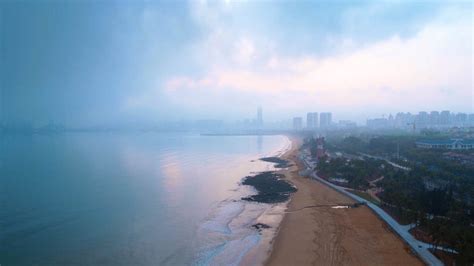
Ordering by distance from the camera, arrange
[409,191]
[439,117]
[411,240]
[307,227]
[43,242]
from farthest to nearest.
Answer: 1. [439,117]
2. [409,191]
3. [307,227]
4. [43,242]
5. [411,240]

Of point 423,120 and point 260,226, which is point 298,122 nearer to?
point 423,120

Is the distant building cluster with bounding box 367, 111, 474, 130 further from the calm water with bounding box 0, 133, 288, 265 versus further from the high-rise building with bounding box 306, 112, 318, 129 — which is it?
the calm water with bounding box 0, 133, 288, 265

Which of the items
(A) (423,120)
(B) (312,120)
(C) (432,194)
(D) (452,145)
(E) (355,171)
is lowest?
(E) (355,171)

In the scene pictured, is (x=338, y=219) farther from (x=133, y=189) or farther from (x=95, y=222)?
(x=133, y=189)

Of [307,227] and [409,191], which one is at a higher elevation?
[409,191]

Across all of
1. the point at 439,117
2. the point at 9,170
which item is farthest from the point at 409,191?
the point at 439,117

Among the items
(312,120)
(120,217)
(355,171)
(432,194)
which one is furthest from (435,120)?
(120,217)

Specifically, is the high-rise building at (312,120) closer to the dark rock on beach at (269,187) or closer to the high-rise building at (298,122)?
the high-rise building at (298,122)

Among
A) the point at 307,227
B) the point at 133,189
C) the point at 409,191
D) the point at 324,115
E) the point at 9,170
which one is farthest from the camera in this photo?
the point at 324,115

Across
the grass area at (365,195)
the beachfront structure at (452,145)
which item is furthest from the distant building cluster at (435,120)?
the grass area at (365,195)
